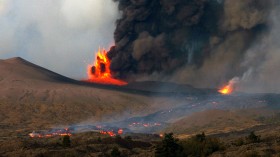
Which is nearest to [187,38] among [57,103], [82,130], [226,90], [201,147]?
[226,90]

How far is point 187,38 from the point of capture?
600 feet

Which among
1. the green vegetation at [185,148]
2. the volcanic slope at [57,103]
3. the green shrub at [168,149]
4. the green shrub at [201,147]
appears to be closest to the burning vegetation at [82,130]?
the volcanic slope at [57,103]

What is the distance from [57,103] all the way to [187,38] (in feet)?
196

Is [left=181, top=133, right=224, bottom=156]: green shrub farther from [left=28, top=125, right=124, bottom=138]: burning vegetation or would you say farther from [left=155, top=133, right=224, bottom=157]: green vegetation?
[left=28, top=125, right=124, bottom=138]: burning vegetation

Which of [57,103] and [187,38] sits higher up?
[187,38]

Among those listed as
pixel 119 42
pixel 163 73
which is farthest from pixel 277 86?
pixel 119 42

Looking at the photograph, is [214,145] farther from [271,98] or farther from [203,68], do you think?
[203,68]

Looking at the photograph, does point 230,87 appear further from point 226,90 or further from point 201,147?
point 201,147

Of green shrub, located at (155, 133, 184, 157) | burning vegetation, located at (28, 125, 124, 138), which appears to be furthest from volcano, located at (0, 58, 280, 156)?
green shrub, located at (155, 133, 184, 157)

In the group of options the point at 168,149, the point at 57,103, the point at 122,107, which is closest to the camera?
the point at 168,149

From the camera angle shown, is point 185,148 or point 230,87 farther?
point 230,87

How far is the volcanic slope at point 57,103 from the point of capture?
136 m

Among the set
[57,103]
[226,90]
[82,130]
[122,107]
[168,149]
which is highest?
[226,90]

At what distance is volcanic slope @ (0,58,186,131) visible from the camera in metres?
136
